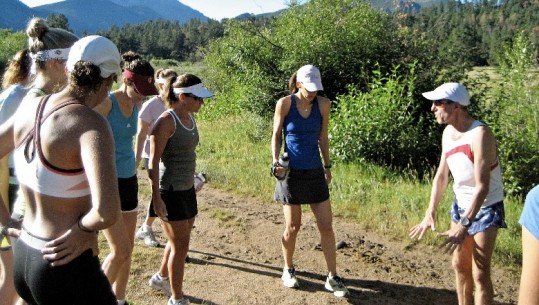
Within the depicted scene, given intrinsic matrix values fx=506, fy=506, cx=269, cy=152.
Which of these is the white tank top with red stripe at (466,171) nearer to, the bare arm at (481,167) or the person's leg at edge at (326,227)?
the bare arm at (481,167)

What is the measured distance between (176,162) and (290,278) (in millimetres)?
1630

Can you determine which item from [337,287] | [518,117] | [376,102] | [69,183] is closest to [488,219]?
[337,287]

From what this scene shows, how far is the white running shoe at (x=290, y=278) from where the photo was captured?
4582 millimetres

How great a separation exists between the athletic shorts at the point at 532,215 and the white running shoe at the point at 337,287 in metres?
2.97

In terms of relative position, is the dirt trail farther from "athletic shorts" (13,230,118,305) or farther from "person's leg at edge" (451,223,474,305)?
"athletic shorts" (13,230,118,305)

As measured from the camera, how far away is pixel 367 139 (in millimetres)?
9117

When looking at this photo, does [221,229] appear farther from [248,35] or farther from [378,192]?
[248,35]

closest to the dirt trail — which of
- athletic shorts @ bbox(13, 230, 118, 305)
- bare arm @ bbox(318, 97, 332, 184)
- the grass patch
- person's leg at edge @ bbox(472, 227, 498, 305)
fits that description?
the grass patch

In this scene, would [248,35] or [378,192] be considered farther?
[248,35]

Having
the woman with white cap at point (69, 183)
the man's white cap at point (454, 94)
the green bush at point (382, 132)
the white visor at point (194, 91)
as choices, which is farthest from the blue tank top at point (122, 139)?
the green bush at point (382, 132)

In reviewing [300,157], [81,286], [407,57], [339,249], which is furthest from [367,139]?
[81,286]

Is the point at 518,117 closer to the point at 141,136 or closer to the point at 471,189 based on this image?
the point at 471,189

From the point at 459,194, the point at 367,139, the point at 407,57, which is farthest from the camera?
the point at 407,57

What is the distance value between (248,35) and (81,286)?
1119 centimetres
